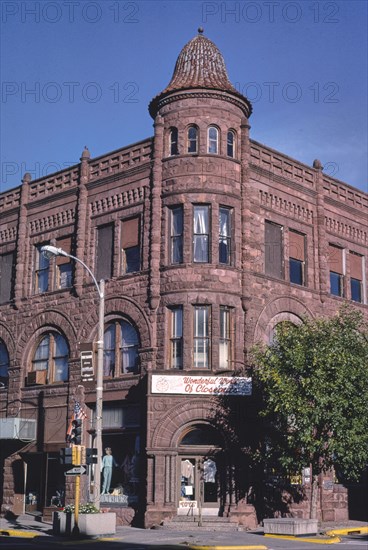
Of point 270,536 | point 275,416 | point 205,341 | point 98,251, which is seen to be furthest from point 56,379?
point 270,536

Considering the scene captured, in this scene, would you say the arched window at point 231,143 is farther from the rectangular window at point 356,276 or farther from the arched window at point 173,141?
the rectangular window at point 356,276

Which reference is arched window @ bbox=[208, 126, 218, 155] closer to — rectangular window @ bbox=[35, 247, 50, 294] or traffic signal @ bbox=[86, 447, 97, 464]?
rectangular window @ bbox=[35, 247, 50, 294]

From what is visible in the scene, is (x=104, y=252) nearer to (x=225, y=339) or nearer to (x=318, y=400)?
(x=225, y=339)

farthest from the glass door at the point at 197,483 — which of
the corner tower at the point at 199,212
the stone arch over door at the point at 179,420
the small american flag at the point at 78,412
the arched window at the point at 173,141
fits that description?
the arched window at the point at 173,141

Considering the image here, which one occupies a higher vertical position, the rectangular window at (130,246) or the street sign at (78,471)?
the rectangular window at (130,246)

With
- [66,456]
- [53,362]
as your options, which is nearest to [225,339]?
[53,362]

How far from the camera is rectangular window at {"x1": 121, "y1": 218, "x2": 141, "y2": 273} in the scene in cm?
3481

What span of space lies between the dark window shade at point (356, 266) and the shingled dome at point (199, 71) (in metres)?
9.56

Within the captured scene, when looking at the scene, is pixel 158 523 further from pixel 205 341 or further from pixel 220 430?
pixel 205 341

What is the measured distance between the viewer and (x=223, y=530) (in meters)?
29.5

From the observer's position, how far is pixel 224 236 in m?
33.6

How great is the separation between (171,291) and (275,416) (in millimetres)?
6463

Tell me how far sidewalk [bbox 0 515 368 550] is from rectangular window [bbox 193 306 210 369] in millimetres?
6492

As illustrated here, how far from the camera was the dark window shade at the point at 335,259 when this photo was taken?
39.1 metres
